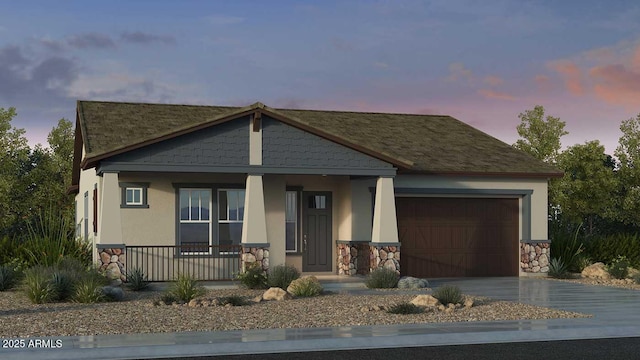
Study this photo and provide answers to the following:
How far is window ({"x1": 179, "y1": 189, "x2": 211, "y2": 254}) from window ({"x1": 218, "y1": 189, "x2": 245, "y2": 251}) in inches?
13.0

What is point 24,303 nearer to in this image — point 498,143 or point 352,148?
point 352,148

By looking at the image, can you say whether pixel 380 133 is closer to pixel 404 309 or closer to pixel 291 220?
pixel 291 220

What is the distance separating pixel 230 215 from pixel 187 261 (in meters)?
1.75

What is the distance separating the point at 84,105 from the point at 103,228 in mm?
7297

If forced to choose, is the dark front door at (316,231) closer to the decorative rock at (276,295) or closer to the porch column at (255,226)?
the porch column at (255,226)

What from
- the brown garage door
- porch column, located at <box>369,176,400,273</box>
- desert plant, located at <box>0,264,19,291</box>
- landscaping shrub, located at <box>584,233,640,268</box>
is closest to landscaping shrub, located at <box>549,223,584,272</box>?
landscaping shrub, located at <box>584,233,640,268</box>

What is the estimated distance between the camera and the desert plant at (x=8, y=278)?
21.3m

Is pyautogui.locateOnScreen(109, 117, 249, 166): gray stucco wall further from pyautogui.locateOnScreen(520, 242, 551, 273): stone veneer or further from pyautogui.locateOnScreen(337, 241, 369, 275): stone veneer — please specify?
pyautogui.locateOnScreen(520, 242, 551, 273): stone veneer

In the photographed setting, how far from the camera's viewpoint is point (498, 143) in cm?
3000

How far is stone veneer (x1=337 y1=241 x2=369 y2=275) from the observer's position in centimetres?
2556

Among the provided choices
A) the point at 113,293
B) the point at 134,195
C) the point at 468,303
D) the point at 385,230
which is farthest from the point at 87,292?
the point at 385,230

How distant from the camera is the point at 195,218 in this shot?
24.5 m

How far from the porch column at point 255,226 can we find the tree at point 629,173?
26.1 meters

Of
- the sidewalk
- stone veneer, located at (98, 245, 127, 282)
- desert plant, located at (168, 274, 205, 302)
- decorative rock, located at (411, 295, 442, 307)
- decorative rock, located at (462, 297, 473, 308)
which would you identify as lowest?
the sidewalk
